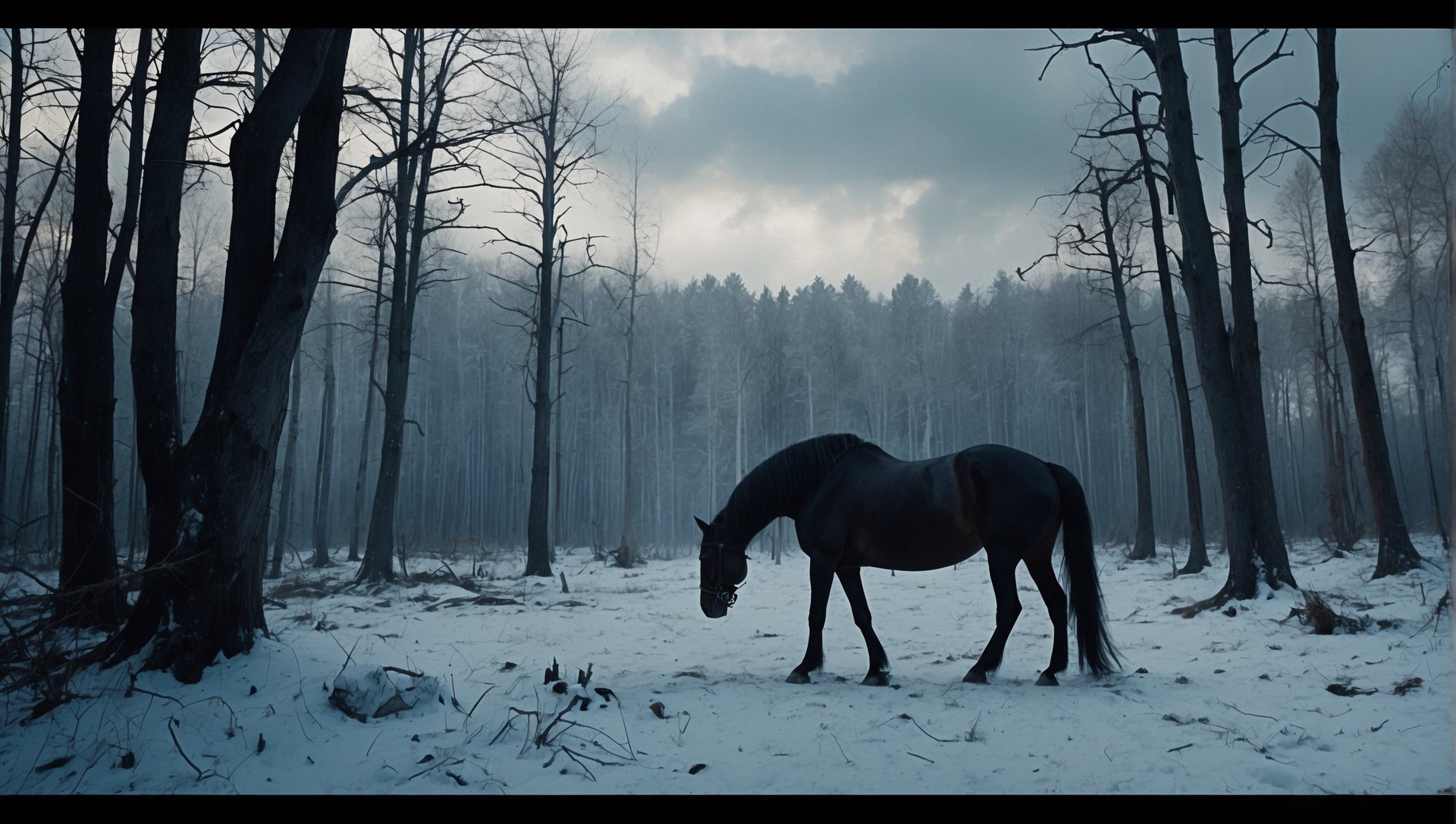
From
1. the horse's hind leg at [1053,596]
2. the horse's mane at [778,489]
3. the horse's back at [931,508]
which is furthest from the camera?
the horse's mane at [778,489]

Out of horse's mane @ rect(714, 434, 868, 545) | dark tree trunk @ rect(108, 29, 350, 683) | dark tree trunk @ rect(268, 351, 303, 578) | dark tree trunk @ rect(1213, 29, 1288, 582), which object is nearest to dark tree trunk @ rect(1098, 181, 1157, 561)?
dark tree trunk @ rect(1213, 29, 1288, 582)

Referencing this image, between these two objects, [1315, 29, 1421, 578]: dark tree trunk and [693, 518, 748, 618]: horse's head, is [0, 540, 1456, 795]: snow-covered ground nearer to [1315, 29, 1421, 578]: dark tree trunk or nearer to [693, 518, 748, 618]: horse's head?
[693, 518, 748, 618]: horse's head

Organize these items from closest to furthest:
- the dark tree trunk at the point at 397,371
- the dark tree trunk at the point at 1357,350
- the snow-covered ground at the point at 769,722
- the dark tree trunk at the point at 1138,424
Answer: the snow-covered ground at the point at 769,722 → the dark tree trunk at the point at 1357,350 → the dark tree trunk at the point at 397,371 → the dark tree trunk at the point at 1138,424

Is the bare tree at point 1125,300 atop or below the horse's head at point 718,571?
atop

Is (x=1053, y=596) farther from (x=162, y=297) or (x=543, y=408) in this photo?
(x=543, y=408)

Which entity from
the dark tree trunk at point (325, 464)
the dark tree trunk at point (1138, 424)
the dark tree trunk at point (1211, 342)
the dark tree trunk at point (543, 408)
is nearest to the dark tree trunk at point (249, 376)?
the dark tree trunk at point (543, 408)

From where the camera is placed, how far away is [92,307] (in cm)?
612

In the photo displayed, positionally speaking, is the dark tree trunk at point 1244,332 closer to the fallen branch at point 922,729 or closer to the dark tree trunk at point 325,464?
the fallen branch at point 922,729

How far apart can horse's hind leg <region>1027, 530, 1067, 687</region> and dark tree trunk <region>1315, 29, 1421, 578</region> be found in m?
6.06

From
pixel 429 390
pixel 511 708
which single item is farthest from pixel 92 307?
pixel 429 390

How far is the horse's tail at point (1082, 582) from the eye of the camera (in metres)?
5.04

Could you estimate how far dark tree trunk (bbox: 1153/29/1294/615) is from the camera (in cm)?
802

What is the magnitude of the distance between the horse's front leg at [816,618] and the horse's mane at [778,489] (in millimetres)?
548
